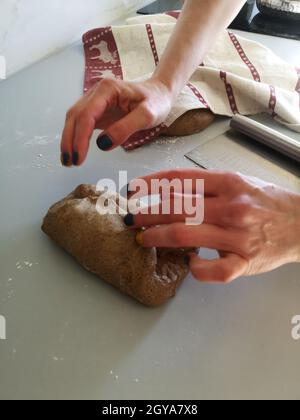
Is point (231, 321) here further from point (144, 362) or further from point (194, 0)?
point (194, 0)

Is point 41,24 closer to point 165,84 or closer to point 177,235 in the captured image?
point 165,84

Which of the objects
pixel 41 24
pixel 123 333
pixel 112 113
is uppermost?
pixel 41 24

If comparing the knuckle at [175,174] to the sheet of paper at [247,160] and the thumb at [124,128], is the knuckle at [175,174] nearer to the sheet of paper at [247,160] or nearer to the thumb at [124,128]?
the thumb at [124,128]

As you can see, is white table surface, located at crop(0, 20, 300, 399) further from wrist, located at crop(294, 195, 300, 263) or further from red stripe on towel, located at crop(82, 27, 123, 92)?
red stripe on towel, located at crop(82, 27, 123, 92)

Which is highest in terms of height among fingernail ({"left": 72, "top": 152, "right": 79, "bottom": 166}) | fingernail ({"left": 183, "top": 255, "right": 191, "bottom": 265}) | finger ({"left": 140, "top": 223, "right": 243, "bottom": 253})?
fingernail ({"left": 72, "top": 152, "right": 79, "bottom": 166})

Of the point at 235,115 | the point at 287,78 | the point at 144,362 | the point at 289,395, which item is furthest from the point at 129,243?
the point at 287,78

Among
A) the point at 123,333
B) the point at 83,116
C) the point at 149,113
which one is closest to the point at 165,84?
the point at 149,113

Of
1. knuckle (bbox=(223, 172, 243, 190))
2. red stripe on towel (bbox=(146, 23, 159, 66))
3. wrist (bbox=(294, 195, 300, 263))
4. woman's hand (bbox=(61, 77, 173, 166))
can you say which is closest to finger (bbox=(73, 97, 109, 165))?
woman's hand (bbox=(61, 77, 173, 166))
